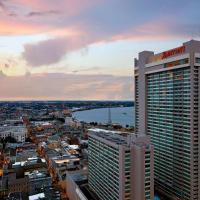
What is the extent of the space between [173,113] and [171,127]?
2.36 meters

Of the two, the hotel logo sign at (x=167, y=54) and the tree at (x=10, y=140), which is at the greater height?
the hotel logo sign at (x=167, y=54)

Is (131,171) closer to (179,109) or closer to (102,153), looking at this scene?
(102,153)

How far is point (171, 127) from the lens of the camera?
4628 centimetres

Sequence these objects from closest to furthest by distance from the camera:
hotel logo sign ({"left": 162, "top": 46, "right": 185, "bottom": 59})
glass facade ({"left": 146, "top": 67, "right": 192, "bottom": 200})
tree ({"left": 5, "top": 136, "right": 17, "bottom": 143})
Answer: glass facade ({"left": 146, "top": 67, "right": 192, "bottom": 200})
hotel logo sign ({"left": 162, "top": 46, "right": 185, "bottom": 59})
tree ({"left": 5, "top": 136, "right": 17, "bottom": 143})

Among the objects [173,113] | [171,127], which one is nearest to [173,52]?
[173,113]

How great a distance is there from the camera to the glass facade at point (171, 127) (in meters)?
42.3

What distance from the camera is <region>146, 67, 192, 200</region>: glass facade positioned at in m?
42.3

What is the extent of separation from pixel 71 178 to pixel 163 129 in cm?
1831

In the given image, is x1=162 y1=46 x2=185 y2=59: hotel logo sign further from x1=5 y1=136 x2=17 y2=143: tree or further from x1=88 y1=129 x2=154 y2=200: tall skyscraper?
x1=5 y1=136 x2=17 y2=143: tree

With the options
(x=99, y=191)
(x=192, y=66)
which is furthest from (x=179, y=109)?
(x=99, y=191)

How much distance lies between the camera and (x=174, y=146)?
4500cm

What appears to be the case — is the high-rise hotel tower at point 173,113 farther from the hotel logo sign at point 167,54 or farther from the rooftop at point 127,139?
the rooftop at point 127,139

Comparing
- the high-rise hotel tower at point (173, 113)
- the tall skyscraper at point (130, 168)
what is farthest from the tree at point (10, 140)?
the tall skyscraper at point (130, 168)

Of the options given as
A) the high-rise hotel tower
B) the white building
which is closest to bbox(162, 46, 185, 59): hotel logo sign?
the high-rise hotel tower
